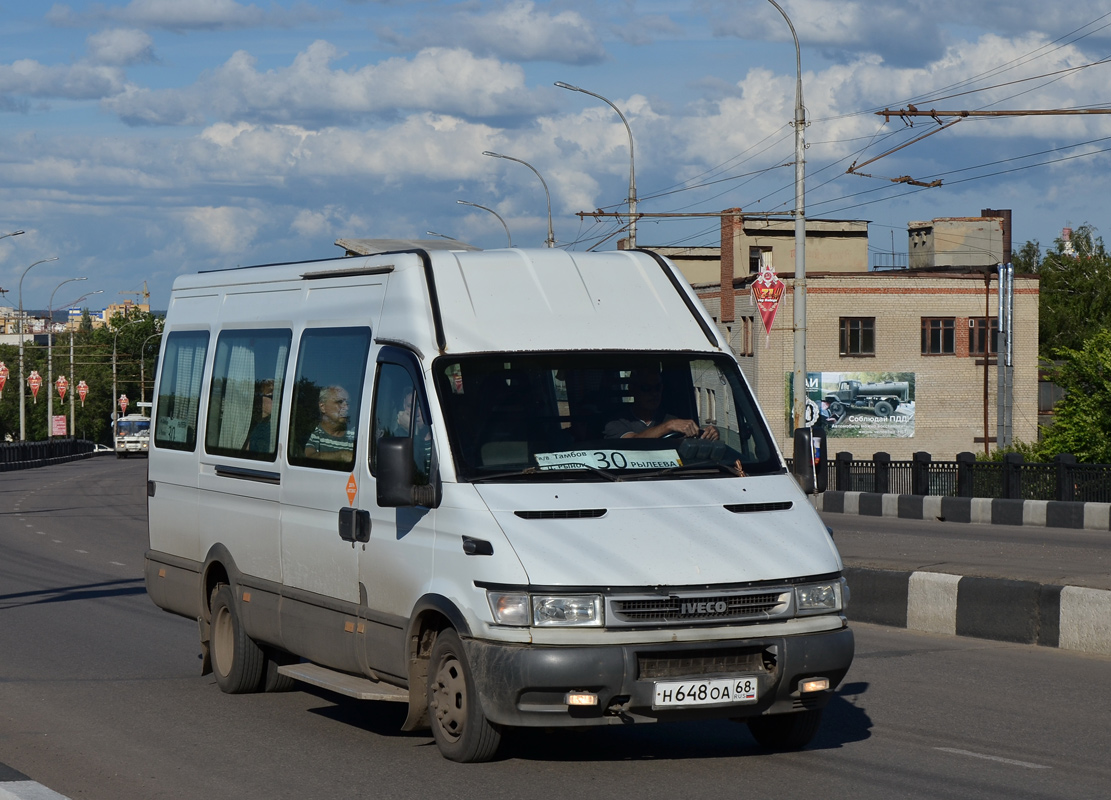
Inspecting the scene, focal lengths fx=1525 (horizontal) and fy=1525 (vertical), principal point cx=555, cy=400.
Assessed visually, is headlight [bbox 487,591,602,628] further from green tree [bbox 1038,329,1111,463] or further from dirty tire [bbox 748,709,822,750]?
green tree [bbox 1038,329,1111,463]

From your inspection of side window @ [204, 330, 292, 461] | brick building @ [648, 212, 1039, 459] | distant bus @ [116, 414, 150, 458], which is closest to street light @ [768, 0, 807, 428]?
side window @ [204, 330, 292, 461]

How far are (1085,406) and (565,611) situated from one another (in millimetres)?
31469

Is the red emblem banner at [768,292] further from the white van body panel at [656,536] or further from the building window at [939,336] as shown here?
the building window at [939,336]

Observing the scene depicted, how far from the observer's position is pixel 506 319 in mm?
7559

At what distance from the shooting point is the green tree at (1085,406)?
35000 millimetres

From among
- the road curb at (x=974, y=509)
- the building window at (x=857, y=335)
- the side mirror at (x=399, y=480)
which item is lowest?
the road curb at (x=974, y=509)

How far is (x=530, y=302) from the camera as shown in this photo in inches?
302

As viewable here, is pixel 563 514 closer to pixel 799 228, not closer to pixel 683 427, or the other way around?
pixel 683 427

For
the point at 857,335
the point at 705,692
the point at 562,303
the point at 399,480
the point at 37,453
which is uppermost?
the point at 857,335

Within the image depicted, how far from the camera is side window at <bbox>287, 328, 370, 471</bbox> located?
8.01 metres

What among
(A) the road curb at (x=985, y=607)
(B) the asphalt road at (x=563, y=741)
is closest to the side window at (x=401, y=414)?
(B) the asphalt road at (x=563, y=741)

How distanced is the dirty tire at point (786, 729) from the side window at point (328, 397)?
2445mm

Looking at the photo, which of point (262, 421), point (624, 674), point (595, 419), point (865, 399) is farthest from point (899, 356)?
point (624, 674)

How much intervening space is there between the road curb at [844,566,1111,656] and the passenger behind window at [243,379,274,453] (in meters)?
5.81
